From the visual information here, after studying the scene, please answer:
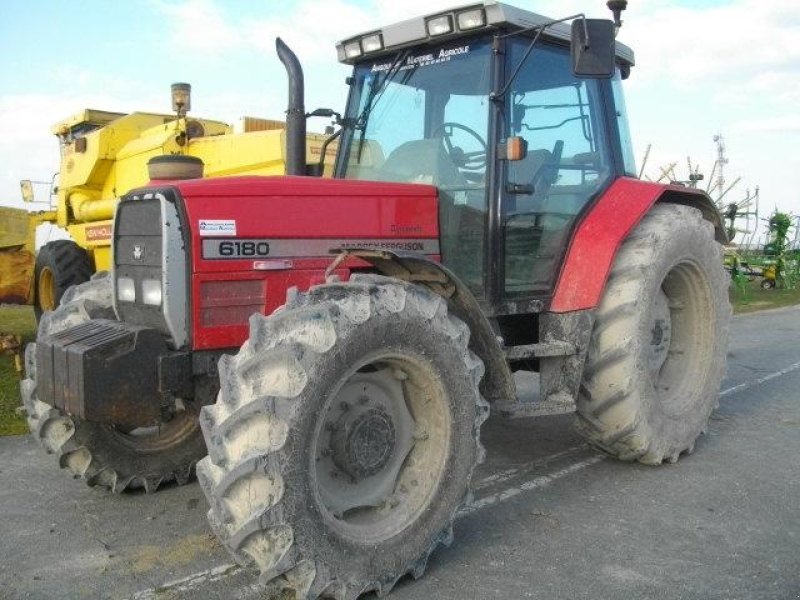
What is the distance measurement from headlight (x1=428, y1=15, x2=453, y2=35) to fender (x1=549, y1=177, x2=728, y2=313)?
140 centimetres

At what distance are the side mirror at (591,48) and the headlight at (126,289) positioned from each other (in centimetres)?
244

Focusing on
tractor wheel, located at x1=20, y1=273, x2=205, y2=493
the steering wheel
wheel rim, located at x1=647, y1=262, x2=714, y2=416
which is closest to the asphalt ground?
tractor wheel, located at x1=20, y1=273, x2=205, y2=493

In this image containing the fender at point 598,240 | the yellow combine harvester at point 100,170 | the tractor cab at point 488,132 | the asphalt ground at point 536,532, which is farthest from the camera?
the yellow combine harvester at point 100,170

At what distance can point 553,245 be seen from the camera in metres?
4.80

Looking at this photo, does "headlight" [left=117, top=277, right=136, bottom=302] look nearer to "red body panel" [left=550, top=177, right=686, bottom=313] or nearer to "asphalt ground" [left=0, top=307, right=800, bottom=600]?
"asphalt ground" [left=0, top=307, right=800, bottom=600]

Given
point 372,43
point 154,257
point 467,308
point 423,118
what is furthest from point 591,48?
point 154,257

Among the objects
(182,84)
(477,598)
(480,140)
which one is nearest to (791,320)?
(182,84)

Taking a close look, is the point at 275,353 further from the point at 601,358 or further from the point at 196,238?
the point at 601,358

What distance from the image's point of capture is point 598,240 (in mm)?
4773

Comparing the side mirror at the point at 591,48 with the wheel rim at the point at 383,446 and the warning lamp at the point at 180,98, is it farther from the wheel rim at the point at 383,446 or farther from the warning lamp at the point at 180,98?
the warning lamp at the point at 180,98

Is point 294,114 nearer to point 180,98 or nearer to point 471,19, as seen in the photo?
point 471,19

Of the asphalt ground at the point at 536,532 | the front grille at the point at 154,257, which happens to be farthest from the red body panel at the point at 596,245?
the front grille at the point at 154,257

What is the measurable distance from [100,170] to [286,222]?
26.6 ft

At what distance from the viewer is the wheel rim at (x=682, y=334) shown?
5.41m
